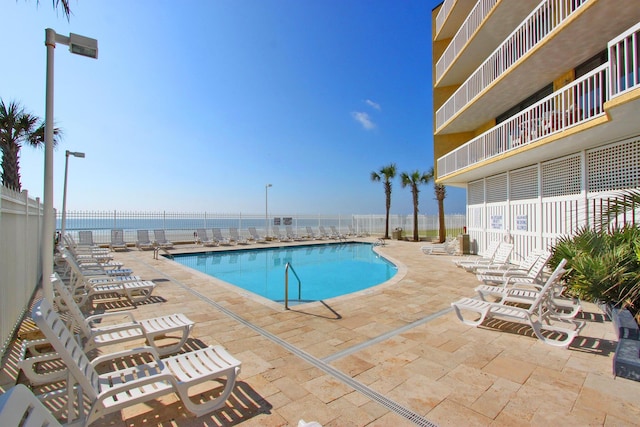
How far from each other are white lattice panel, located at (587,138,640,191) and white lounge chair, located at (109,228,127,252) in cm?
1888

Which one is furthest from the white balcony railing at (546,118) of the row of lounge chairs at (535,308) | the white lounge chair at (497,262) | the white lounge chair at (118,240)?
the white lounge chair at (118,240)

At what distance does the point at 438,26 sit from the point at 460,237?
11.3 meters

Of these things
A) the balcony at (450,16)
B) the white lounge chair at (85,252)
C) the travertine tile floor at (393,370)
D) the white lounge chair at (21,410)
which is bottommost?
the travertine tile floor at (393,370)

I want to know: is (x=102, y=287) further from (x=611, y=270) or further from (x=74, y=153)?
(x=611, y=270)

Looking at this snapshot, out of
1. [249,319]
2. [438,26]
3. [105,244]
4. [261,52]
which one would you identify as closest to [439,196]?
[438,26]

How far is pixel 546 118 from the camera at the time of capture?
8336 millimetres

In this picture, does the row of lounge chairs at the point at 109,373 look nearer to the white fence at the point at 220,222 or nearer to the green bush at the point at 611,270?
the green bush at the point at 611,270

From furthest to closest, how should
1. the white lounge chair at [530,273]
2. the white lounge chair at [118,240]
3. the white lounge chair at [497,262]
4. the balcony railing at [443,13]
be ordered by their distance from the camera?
the white lounge chair at [118,240] < the balcony railing at [443,13] < the white lounge chair at [497,262] < the white lounge chair at [530,273]

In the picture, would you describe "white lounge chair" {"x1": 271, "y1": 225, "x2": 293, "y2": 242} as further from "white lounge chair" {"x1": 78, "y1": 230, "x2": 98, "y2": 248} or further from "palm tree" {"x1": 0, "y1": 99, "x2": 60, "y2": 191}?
"palm tree" {"x1": 0, "y1": 99, "x2": 60, "y2": 191}

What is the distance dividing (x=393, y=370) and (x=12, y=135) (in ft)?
55.4

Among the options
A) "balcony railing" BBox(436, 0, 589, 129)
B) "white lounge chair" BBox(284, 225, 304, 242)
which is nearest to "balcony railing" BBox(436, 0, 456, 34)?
"balcony railing" BBox(436, 0, 589, 129)

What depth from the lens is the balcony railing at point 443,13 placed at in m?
15.1

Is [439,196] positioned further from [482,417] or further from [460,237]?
[482,417]

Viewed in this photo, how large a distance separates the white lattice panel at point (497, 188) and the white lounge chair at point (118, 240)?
57.4ft
